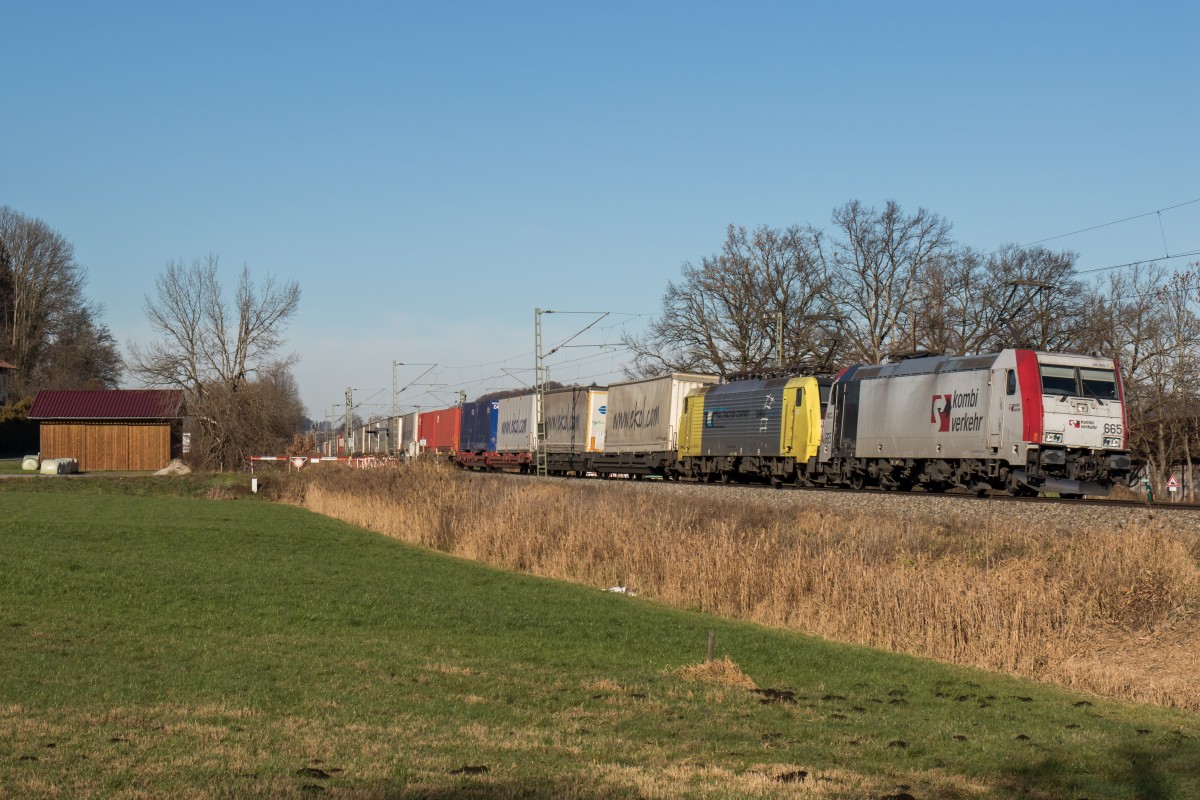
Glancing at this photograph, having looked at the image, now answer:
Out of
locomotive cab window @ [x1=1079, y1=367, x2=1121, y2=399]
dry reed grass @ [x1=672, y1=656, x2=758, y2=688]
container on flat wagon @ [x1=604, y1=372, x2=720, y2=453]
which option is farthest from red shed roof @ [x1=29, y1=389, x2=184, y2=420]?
dry reed grass @ [x1=672, y1=656, x2=758, y2=688]

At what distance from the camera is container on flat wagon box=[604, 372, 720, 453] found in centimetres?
4453

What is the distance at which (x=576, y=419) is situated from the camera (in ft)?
175

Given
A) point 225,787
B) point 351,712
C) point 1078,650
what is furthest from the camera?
point 1078,650

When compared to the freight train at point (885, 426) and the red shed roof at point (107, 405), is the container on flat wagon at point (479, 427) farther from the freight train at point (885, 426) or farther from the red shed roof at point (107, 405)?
the red shed roof at point (107, 405)

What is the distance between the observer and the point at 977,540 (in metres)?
20.1

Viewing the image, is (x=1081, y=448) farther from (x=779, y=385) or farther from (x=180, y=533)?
(x=180, y=533)

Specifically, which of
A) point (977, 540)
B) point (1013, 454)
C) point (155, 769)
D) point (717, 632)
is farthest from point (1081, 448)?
point (155, 769)

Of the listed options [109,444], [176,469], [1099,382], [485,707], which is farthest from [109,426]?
[485,707]

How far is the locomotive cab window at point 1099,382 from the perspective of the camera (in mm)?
27391

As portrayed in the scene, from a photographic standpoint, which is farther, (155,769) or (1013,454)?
(1013,454)

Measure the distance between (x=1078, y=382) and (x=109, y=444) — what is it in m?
54.8

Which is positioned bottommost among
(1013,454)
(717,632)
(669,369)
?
(717,632)

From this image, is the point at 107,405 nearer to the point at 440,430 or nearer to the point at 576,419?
the point at 440,430

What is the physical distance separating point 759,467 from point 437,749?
3054cm
